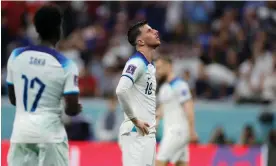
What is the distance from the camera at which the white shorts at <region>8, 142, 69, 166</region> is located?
23.0 feet

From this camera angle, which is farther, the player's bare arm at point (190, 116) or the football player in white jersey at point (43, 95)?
the player's bare arm at point (190, 116)

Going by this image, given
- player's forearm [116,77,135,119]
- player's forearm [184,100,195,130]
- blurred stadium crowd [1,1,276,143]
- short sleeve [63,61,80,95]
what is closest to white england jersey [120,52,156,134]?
player's forearm [116,77,135,119]

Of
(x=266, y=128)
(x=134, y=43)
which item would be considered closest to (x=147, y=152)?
(x=134, y=43)

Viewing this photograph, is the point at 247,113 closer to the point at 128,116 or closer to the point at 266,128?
the point at 266,128

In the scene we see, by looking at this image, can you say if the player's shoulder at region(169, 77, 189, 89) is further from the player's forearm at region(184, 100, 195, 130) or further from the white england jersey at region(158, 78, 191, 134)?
the player's forearm at region(184, 100, 195, 130)

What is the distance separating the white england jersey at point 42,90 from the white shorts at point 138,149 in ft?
4.69

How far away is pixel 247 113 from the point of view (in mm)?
16312

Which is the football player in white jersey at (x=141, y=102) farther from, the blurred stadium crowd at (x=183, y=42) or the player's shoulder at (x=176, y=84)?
the blurred stadium crowd at (x=183, y=42)

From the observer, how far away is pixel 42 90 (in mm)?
6980

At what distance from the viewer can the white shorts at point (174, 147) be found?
1179 centimetres

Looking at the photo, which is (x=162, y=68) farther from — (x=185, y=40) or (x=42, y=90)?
(x=185, y=40)

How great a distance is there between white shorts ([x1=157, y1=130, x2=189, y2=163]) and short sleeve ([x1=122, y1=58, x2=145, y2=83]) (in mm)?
3688

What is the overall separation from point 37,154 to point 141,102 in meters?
1.62

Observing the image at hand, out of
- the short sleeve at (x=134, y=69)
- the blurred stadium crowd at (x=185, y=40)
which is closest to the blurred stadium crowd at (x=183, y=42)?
the blurred stadium crowd at (x=185, y=40)
